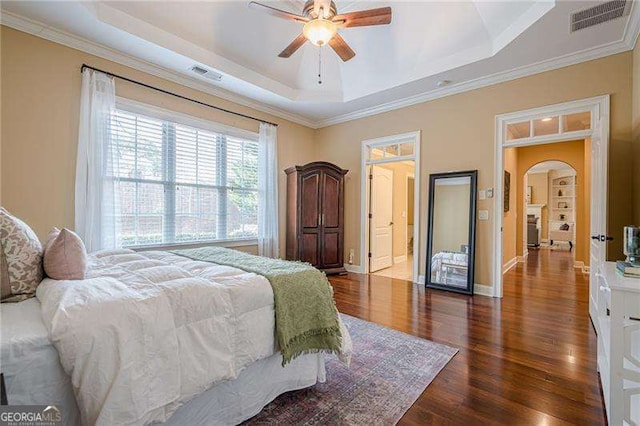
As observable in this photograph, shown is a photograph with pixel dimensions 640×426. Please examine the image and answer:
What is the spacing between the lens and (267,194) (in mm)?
4852

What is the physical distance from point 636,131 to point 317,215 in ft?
13.0

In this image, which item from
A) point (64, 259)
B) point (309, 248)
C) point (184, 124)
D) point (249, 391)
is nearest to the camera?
point (64, 259)

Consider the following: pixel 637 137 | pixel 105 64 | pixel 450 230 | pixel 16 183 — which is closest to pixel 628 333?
pixel 637 137

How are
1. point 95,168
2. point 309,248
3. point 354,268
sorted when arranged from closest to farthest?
point 95,168 < point 309,248 < point 354,268

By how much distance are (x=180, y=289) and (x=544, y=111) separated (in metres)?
4.40

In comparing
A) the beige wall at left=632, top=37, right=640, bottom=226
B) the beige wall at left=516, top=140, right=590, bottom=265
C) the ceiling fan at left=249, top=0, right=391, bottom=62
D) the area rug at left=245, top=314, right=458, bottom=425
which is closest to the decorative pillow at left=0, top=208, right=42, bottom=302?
the area rug at left=245, top=314, right=458, bottom=425

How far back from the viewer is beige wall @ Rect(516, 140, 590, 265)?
5.84 meters

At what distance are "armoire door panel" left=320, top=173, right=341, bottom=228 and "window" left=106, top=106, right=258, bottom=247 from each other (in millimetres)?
1179

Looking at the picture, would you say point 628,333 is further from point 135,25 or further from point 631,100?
point 135,25

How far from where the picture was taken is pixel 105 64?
3326mm

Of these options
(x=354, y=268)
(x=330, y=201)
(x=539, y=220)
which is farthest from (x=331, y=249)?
(x=539, y=220)

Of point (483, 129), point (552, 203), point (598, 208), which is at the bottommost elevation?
point (598, 208)

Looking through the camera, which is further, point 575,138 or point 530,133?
point 530,133

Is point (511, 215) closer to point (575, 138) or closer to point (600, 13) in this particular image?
point (575, 138)
